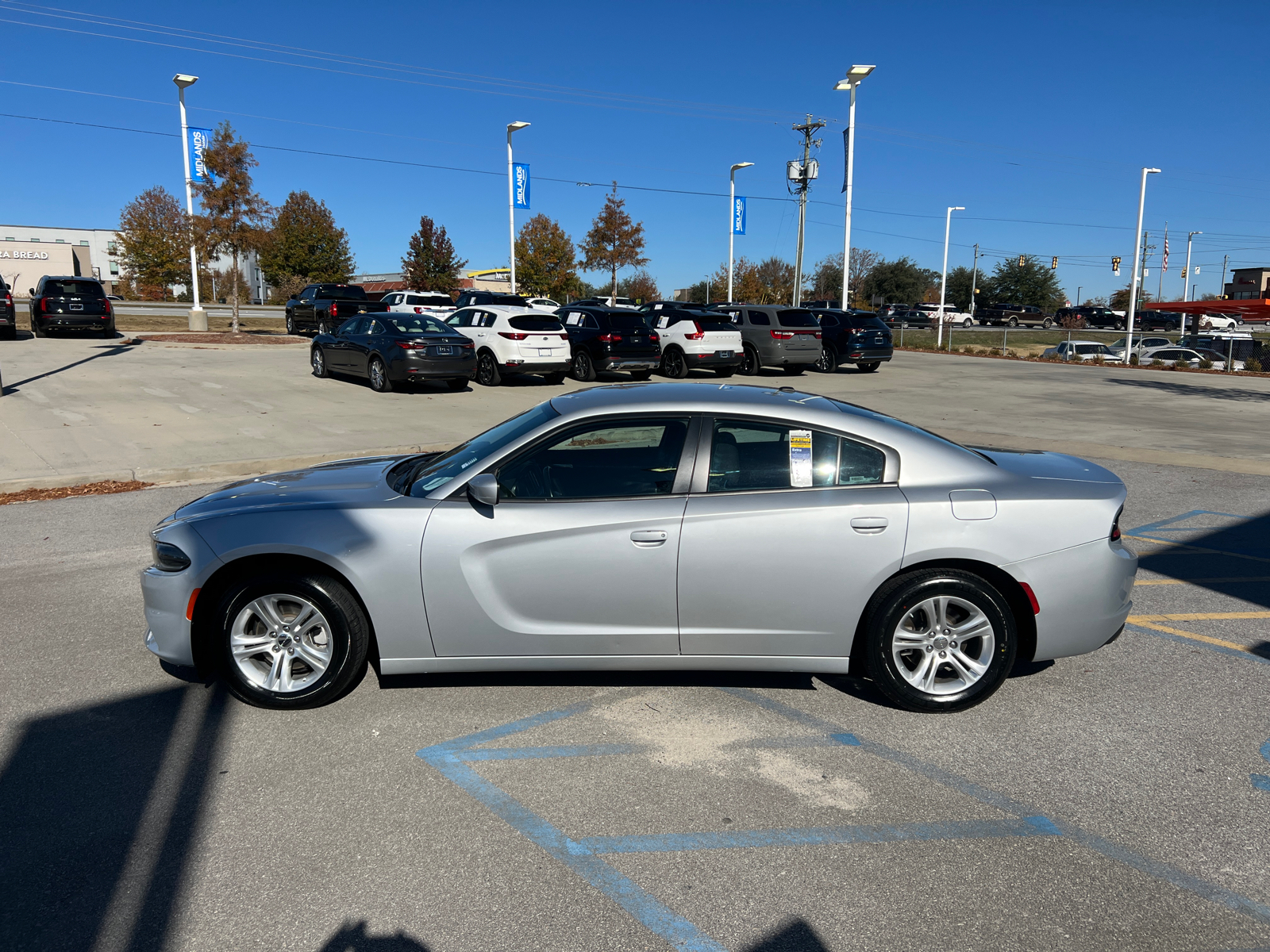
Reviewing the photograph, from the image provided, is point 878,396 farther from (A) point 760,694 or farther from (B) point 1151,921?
(B) point 1151,921

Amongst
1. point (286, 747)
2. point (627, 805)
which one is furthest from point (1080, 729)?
point (286, 747)

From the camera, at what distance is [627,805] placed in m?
3.47

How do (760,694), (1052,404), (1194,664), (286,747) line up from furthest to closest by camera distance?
1. (1052,404)
2. (1194,664)
3. (760,694)
4. (286,747)

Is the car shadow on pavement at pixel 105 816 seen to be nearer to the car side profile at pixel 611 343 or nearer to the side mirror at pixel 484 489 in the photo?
the side mirror at pixel 484 489

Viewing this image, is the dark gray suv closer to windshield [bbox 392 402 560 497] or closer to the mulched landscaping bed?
the mulched landscaping bed

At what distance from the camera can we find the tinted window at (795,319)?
23.9 metres

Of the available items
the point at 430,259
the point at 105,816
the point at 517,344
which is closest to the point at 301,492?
the point at 105,816

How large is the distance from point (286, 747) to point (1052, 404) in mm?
18343

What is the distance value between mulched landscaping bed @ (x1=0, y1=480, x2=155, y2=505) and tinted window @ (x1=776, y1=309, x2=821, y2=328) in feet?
57.2

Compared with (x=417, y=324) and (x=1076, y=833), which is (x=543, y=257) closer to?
(x=417, y=324)

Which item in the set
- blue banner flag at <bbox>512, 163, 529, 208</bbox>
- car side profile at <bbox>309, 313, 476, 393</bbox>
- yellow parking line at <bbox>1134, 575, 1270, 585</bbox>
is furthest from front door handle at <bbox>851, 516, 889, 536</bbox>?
blue banner flag at <bbox>512, 163, 529, 208</bbox>

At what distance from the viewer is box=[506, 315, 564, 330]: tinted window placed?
19234 mm

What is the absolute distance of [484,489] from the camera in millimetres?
3955

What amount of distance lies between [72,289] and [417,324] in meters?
14.6
